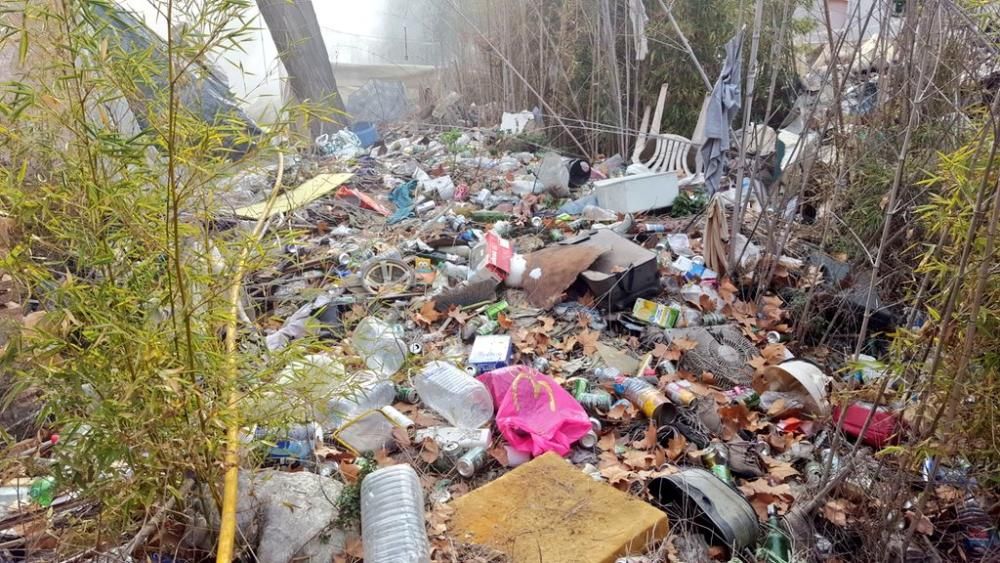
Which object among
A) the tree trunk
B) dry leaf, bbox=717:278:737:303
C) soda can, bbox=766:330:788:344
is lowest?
soda can, bbox=766:330:788:344

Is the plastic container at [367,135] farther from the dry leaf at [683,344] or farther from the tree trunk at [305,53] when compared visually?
the dry leaf at [683,344]

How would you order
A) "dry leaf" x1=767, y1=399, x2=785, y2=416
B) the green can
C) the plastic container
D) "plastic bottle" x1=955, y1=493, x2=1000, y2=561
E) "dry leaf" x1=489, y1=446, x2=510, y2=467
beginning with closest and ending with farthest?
"plastic bottle" x1=955, y1=493, x2=1000, y2=561
"dry leaf" x1=489, y1=446, x2=510, y2=467
"dry leaf" x1=767, y1=399, x2=785, y2=416
the green can
the plastic container

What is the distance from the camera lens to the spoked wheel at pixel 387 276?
13.5 ft

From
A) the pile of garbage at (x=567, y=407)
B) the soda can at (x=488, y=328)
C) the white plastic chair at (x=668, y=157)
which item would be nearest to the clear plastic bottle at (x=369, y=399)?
the pile of garbage at (x=567, y=407)

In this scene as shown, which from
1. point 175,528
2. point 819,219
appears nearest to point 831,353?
point 819,219

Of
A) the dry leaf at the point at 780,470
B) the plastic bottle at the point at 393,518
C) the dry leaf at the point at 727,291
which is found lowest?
the dry leaf at the point at 780,470

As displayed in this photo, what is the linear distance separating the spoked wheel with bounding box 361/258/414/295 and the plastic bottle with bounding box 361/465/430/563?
6.28 ft

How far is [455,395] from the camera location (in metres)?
3.09

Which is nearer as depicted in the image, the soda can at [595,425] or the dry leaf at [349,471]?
the dry leaf at [349,471]

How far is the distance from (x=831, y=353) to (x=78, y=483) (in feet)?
10.8

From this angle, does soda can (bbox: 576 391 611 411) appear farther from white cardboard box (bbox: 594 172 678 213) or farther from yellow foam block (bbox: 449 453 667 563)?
white cardboard box (bbox: 594 172 678 213)

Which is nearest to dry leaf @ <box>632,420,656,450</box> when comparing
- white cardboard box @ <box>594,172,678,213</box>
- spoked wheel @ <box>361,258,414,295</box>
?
spoked wheel @ <box>361,258,414,295</box>

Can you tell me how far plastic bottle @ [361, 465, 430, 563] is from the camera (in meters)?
2.06

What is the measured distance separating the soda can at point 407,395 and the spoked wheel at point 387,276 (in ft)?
3.23
